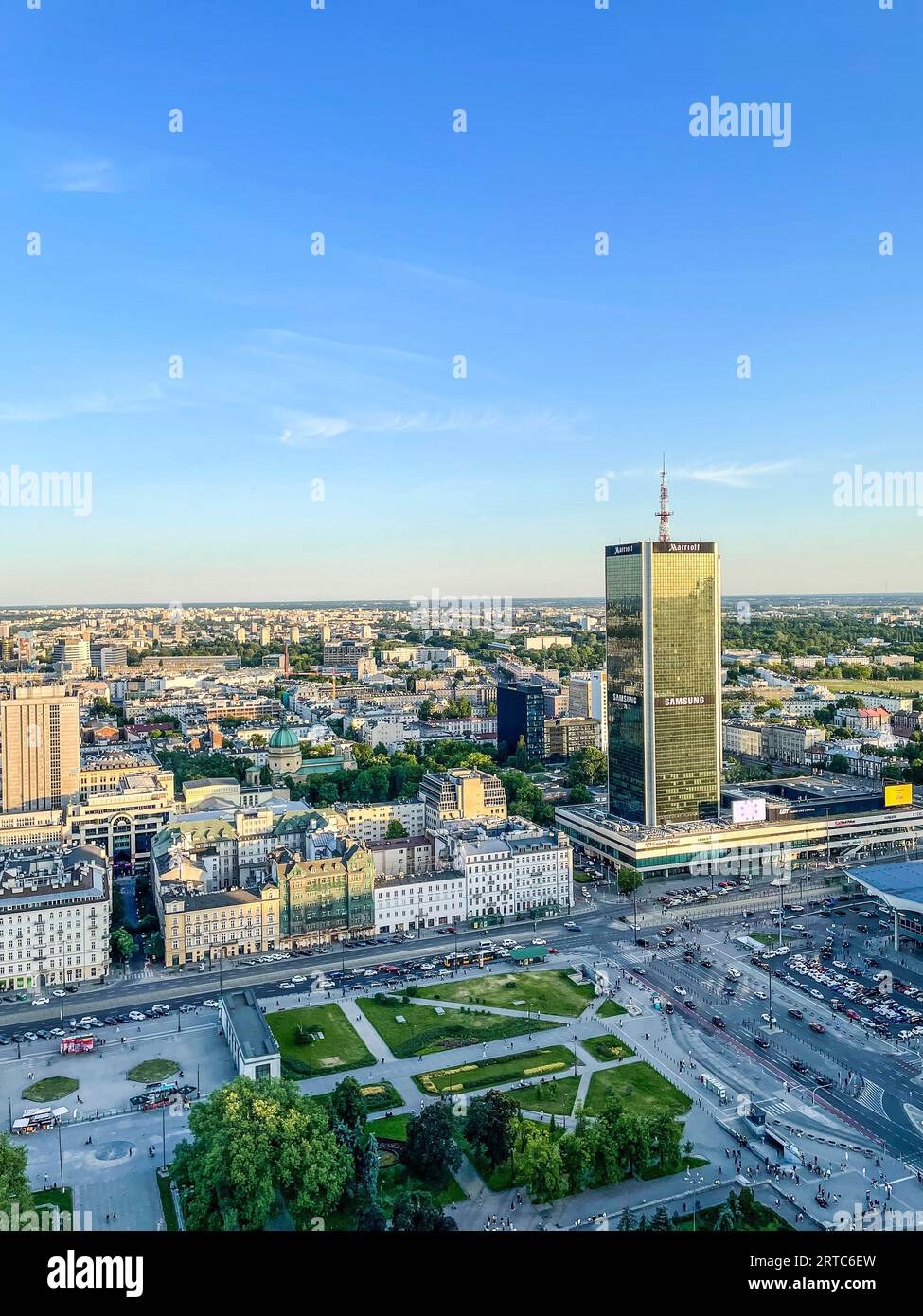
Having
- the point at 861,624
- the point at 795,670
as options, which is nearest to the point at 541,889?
the point at 795,670

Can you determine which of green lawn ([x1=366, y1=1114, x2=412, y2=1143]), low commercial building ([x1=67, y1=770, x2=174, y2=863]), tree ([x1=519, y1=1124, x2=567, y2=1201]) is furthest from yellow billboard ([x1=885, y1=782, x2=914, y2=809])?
low commercial building ([x1=67, y1=770, x2=174, y2=863])

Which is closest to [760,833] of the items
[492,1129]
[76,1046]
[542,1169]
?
[492,1129]

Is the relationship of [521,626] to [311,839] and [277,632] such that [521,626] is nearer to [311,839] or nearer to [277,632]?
[277,632]

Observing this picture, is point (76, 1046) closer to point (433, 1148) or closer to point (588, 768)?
point (433, 1148)

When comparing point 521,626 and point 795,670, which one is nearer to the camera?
point 795,670

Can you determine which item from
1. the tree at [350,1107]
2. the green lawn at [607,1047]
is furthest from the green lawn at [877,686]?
the tree at [350,1107]

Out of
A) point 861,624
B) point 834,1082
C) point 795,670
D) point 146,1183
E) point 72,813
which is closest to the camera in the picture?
point 146,1183

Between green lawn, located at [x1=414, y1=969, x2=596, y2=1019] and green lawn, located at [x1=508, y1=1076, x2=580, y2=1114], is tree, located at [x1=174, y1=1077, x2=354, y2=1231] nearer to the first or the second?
green lawn, located at [x1=508, y1=1076, x2=580, y2=1114]

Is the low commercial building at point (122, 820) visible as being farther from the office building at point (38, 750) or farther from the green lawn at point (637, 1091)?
the green lawn at point (637, 1091)
